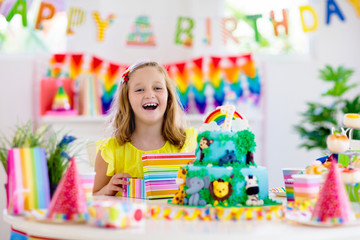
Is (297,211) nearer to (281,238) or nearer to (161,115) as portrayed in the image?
(281,238)

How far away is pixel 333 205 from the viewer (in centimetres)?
125

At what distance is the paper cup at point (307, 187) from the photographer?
143cm

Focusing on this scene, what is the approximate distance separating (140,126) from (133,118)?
0.21ft

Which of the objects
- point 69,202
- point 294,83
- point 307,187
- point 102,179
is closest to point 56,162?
point 69,202

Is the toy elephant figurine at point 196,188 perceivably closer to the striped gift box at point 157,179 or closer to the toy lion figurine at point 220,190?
the toy lion figurine at point 220,190

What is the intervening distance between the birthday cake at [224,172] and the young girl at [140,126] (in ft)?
2.11

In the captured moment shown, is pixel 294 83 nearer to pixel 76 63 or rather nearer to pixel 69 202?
pixel 76 63

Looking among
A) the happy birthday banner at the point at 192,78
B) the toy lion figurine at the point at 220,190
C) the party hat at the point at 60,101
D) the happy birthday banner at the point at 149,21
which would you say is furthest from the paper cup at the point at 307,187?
the party hat at the point at 60,101

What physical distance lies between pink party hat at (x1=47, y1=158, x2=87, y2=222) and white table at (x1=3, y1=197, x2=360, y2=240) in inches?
1.3

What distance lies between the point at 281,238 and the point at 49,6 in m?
3.01

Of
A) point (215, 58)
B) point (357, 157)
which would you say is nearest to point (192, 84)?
point (215, 58)

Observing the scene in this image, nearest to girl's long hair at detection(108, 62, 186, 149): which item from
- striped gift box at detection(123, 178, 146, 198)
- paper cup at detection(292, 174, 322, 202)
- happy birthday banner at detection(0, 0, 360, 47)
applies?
striped gift box at detection(123, 178, 146, 198)

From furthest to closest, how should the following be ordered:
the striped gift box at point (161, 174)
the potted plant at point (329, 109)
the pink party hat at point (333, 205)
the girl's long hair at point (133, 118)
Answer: the potted plant at point (329, 109), the girl's long hair at point (133, 118), the striped gift box at point (161, 174), the pink party hat at point (333, 205)

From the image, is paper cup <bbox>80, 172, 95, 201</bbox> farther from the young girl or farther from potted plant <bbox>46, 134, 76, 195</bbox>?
the young girl
